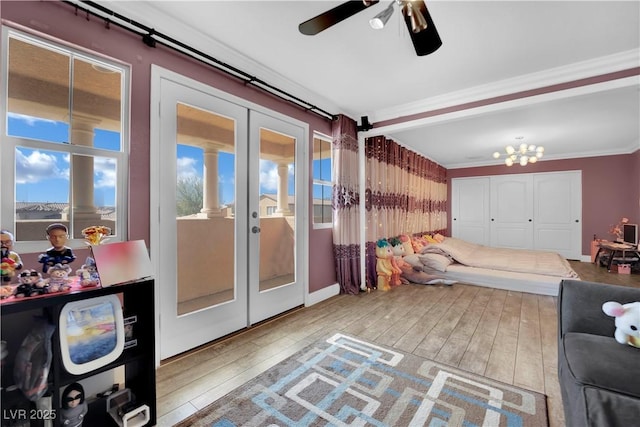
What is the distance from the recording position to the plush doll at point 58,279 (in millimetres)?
1168

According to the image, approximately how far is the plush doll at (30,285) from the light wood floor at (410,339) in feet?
2.92

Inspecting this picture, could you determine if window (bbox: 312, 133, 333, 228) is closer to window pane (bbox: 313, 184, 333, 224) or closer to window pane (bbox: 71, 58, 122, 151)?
window pane (bbox: 313, 184, 333, 224)

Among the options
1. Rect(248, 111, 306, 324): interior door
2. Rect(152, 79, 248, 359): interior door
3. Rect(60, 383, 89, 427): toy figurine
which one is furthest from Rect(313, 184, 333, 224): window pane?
Rect(60, 383, 89, 427): toy figurine

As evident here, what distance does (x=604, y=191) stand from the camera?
19.0 ft

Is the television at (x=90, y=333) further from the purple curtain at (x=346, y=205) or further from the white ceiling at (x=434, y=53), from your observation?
the purple curtain at (x=346, y=205)

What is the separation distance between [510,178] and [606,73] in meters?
5.00

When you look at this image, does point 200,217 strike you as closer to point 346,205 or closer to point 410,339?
point 346,205

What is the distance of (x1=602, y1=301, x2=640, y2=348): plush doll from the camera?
1240mm

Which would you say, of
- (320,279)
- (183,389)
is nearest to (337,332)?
(320,279)

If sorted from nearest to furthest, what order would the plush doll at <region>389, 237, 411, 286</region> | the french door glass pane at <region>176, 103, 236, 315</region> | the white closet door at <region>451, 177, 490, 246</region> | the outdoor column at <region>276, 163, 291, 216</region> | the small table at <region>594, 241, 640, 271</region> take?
the french door glass pane at <region>176, 103, 236, 315</region> → the outdoor column at <region>276, 163, 291, 216</region> → the plush doll at <region>389, 237, 411, 286</region> → the small table at <region>594, 241, 640, 271</region> → the white closet door at <region>451, 177, 490, 246</region>

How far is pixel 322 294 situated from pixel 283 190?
1.39 metres

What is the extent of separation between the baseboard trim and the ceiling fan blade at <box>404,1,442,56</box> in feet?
8.44

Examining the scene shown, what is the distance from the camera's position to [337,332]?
7.97ft

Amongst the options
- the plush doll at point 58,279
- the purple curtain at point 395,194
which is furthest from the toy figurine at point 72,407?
the purple curtain at point 395,194
